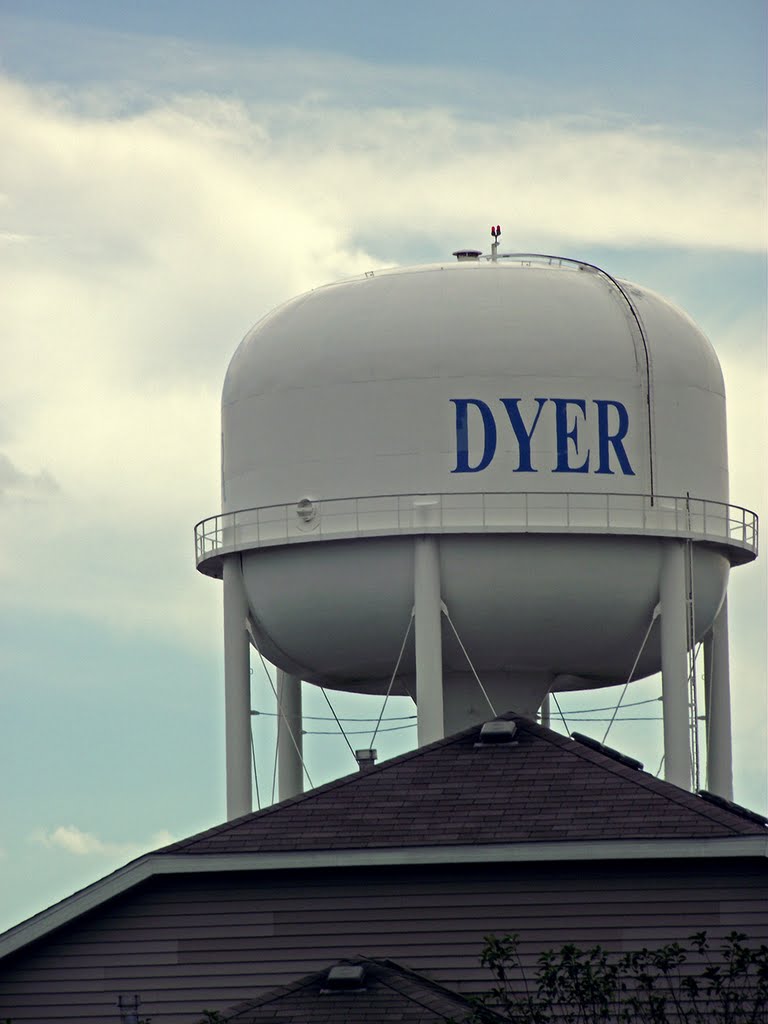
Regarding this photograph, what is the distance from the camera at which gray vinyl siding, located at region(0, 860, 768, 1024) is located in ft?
88.1

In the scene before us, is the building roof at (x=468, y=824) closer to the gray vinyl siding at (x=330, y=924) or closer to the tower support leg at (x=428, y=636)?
the gray vinyl siding at (x=330, y=924)

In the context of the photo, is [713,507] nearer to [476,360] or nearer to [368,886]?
[476,360]

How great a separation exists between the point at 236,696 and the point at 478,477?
514 centimetres

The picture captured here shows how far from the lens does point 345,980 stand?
25.8m

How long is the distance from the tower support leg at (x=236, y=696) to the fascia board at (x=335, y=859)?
745cm

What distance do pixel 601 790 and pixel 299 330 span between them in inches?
372

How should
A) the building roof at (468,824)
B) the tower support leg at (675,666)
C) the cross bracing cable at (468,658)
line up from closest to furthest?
the building roof at (468,824) < the cross bracing cable at (468,658) < the tower support leg at (675,666)

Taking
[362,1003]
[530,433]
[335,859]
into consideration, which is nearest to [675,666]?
[530,433]

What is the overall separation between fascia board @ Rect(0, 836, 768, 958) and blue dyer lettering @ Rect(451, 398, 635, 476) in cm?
724

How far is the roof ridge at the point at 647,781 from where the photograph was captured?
27141mm

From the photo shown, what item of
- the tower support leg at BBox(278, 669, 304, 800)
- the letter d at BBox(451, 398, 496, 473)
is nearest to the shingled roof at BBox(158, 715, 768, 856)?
the letter d at BBox(451, 398, 496, 473)

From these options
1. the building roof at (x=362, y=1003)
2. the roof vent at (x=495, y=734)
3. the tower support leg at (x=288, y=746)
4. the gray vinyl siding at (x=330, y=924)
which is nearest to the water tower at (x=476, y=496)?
the tower support leg at (x=288, y=746)

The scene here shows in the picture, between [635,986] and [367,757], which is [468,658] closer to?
[367,757]

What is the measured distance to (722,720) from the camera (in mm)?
36188
